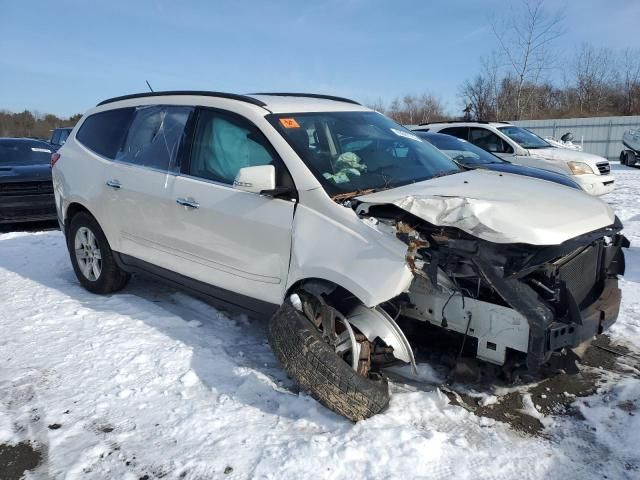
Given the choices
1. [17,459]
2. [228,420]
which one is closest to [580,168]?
[228,420]

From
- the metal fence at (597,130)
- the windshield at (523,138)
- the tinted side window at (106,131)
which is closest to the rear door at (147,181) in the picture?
the tinted side window at (106,131)

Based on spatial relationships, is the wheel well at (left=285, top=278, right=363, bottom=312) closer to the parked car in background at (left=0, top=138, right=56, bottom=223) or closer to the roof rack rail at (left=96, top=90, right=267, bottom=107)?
the roof rack rail at (left=96, top=90, right=267, bottom=107)

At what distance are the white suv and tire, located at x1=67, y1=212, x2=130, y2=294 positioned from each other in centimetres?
801

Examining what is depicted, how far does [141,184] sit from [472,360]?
2889 millimetres

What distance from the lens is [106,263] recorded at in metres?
4.88

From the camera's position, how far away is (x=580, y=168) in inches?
399

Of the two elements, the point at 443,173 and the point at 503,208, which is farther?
the point at 443,173

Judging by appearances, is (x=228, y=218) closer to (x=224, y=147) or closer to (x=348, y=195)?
(x=224, y=147)

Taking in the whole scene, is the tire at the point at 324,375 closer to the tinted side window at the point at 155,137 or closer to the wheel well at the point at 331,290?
the wheel well at the point at 331,290

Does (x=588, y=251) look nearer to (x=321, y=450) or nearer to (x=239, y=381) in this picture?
(x=321, y=450)

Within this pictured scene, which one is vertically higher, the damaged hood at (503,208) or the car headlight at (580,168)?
the damaged hood at (503,208)

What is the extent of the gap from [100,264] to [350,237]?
120 inches

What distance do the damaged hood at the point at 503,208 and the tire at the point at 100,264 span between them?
2887mm

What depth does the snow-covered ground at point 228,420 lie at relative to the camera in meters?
2.58
